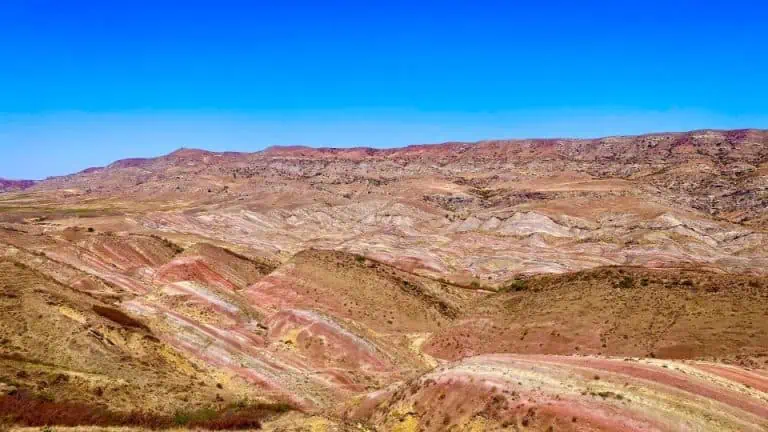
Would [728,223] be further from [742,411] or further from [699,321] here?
[742,411]

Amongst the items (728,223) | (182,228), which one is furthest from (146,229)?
(728,223)

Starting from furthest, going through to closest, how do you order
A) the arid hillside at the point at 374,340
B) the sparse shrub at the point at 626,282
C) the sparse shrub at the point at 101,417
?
the sparse shrub at the point at 626,282, the arid hillside at the point at 374,340, the sparse shrub at the point at 101,417

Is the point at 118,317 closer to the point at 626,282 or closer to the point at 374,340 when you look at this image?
the point at 374,340

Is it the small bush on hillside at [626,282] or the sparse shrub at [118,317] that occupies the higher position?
the sparse shrub at [118,317]

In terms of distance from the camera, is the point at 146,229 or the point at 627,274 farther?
the point at 146,229

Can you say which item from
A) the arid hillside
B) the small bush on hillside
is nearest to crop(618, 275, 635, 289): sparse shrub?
the small bush on hillside

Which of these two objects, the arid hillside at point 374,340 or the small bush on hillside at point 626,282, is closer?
the arid hillside at point 374,340

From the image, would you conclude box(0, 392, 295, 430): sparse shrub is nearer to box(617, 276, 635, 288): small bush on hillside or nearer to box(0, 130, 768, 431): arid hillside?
box(0, 130, 768, 431): arid hillside

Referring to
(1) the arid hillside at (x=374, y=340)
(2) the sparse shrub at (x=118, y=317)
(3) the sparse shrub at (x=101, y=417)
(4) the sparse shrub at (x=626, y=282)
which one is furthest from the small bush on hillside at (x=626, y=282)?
(2) the sparse shrub at (x=118, y=317)

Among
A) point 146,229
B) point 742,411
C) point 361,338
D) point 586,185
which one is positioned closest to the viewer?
point 742,411

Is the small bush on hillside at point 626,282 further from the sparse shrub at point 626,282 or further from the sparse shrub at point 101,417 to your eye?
the sparse shrub at point 101,417

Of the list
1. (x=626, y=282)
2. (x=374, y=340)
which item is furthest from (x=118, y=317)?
Answer: (x=626, y=282)
